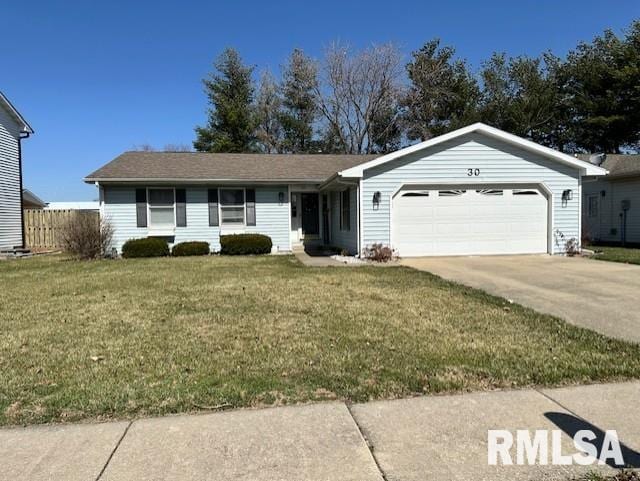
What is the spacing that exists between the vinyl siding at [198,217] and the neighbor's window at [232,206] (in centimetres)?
38

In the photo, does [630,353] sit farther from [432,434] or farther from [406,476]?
[406,476]

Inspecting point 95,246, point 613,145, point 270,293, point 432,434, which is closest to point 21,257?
point 95,246

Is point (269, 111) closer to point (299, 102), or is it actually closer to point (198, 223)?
point (299, 102)

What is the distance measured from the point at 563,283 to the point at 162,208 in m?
13.0

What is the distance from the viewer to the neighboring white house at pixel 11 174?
60.9ft

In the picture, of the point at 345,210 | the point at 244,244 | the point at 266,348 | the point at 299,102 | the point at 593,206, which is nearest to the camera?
the point at 266,348

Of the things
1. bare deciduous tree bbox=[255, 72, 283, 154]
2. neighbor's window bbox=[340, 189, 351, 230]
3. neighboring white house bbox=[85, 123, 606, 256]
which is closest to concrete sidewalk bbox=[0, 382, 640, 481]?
neighboring white house bbox=[85, 123, 606, 256]

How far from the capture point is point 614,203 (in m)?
19.8

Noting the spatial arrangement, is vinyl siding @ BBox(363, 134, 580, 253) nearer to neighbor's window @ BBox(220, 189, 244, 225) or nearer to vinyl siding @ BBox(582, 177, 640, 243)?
neighbor's window @ BBox(220, 189, 244, 225)

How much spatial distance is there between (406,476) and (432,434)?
55cm

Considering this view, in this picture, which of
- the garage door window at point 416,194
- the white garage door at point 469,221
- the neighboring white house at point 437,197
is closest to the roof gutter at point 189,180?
the neighboring white house at point 437,197

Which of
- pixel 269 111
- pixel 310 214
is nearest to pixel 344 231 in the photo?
pixel 310 214

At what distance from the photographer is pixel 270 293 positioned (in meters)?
8.19

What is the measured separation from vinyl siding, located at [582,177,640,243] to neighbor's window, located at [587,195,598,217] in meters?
0.17
